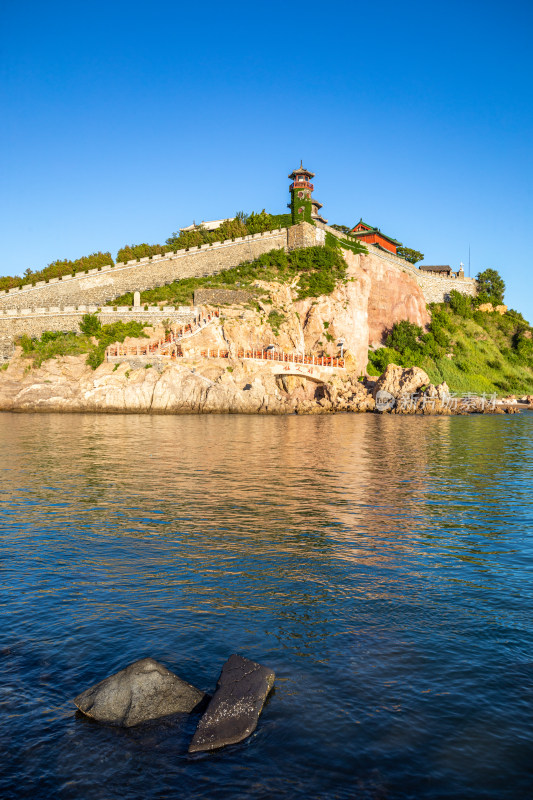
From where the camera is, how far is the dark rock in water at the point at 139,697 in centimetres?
633

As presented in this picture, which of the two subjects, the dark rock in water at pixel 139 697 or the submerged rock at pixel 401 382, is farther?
the submerged rock at pixel 401 382

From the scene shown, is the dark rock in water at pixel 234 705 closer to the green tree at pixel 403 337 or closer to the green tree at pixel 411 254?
the green tree at pixel 403 337

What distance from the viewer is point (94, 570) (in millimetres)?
10656

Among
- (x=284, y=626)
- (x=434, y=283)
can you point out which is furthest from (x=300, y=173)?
(x=284, y=626)

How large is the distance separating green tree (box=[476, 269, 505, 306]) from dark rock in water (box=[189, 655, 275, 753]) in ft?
335

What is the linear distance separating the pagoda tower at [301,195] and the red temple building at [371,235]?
40.0 ft

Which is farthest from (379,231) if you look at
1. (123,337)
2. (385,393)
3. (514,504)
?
(514,504)

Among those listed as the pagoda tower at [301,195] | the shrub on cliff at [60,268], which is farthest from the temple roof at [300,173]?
the shrub on cliff at [60,268]

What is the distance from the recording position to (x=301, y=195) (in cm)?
7781

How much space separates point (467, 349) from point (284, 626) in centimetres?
8516

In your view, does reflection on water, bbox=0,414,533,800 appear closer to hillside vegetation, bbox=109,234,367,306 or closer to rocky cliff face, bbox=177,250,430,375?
rocky cliff face, bbox=177,250,430,375

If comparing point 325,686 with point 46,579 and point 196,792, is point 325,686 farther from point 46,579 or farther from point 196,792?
point 46,579

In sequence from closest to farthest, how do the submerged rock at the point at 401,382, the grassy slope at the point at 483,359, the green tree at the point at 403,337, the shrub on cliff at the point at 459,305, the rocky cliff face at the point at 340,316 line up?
1. the rocky cliff face at the point at 340,316
2. the submerged rock at the point at 401,382
3. the green tree at the point at 403,337
4. the grassy slope at the point at 483,359
5. the shrub on cliff at the point at 459,305

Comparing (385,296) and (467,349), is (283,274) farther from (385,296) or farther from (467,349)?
(467,349)
